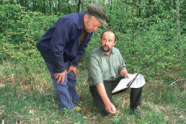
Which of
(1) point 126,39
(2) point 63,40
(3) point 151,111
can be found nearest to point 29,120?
(2) point 63,40

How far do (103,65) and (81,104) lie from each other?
1.01 meters

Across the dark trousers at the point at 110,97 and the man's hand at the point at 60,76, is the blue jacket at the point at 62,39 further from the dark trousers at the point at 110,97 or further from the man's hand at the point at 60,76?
the dark trousers at the point at 110,97

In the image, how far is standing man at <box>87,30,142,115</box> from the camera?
251 centimetres

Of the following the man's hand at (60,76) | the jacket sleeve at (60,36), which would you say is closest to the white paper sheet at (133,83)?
the man's hand at (60,76)

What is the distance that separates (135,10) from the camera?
385 cm

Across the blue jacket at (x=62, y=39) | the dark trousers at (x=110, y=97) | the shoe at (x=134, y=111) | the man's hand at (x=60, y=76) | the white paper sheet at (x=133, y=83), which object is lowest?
the shoe at (x=134, y=111)

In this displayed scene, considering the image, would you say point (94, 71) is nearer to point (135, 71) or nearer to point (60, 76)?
point (60, 76)

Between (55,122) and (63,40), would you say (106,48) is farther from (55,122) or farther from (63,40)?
(55,122)

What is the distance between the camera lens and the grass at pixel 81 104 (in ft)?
7.59

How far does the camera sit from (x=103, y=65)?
8.82ft

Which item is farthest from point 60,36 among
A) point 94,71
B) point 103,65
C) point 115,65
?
point 115,65

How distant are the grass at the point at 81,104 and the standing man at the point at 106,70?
27 cm

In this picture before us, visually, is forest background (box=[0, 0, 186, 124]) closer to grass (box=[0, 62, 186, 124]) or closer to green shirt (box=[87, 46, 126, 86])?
grass (box=[0, 62, 186, 124])

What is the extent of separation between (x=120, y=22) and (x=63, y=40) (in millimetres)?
2557
